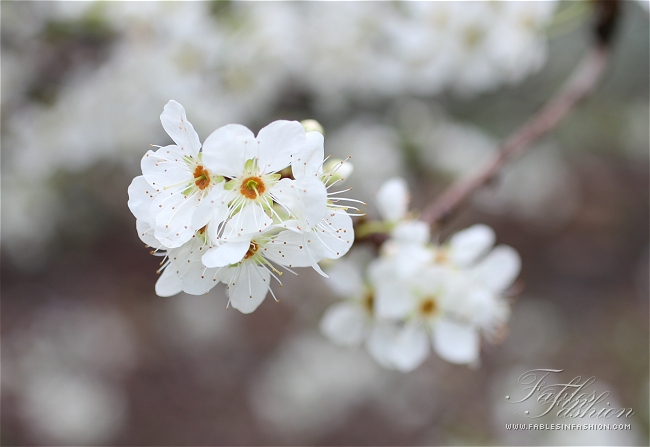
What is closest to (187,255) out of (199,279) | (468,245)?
(199,279)

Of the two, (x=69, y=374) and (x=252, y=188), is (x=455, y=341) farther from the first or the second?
(x=69, y=374)

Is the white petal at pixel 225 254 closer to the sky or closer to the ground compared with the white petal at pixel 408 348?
closer to the ground

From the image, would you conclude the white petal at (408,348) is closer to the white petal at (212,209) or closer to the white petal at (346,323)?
the white petal at (346,323)

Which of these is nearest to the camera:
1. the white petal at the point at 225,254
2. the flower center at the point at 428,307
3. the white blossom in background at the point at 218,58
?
the white petal at the point at 225,254

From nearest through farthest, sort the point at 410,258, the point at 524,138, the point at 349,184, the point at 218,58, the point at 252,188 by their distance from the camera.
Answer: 1. the point at 252,188
2. the point at 410,258
3. the point at 524,138
4. the point at 218,58
5. the point at 349,184

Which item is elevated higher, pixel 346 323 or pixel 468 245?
pixel 468 245

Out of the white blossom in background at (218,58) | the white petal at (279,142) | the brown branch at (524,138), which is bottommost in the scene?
the white petal at (279,142)

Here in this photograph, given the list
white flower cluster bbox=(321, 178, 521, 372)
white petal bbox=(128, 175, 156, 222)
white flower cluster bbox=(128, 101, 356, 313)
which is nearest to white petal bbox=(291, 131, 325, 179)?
white flower cluster bbox=(128, 101, 356, 313)

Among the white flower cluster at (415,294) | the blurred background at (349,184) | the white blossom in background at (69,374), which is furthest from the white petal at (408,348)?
the white blossom in background at (69,374)
